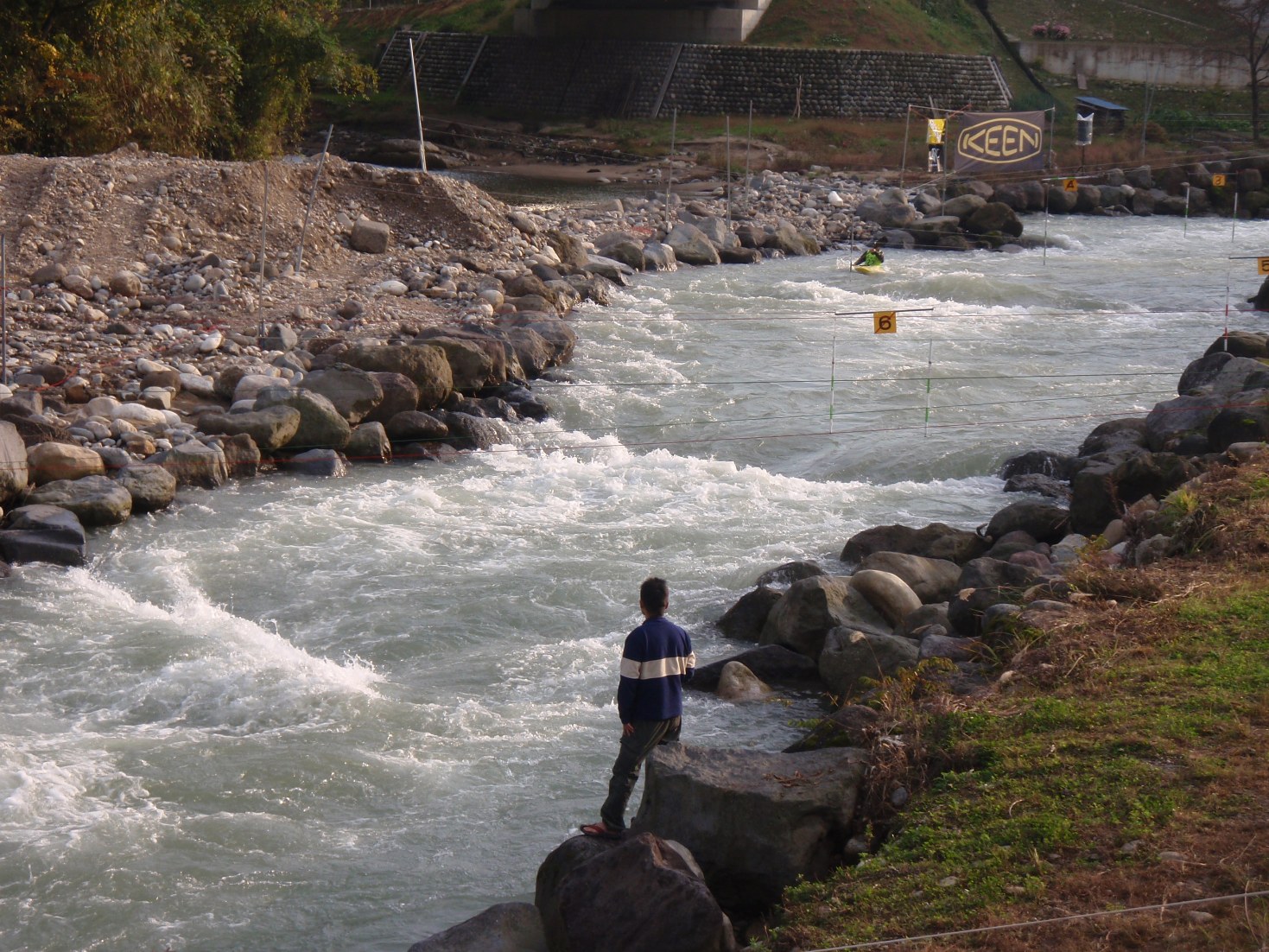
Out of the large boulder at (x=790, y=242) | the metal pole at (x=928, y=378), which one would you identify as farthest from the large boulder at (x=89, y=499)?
the large boulder at (x=790, y=242)

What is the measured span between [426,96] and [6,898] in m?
48.2

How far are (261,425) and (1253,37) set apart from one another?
43.3 meters

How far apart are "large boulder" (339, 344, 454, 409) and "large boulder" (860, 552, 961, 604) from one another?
591 cm

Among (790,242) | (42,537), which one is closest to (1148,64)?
(790,242)

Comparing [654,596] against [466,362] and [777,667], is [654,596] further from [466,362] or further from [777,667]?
[466,362]

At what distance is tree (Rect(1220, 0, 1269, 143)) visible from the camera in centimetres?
4359

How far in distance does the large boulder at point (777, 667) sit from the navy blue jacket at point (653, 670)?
2.43 metres

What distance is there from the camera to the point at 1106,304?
21.8m

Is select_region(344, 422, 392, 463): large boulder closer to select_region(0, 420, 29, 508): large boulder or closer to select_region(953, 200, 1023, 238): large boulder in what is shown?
select_region(0, 420, 29, 508): large boulder

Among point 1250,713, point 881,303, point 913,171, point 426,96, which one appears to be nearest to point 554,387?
point 881,303

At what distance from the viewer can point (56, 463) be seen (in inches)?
440

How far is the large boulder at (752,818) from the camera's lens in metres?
5.39

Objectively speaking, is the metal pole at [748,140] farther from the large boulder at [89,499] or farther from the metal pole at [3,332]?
the large boulder at [89,499]

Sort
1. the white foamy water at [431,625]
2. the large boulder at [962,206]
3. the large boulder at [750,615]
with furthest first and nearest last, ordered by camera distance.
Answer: the large boulder at [962,206] < the large boulder at [750,615] < the white foamy water at [431,625]
